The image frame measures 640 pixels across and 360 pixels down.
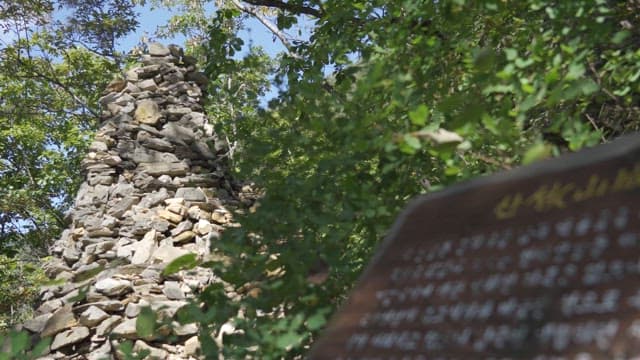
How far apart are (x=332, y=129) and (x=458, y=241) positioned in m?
0.94

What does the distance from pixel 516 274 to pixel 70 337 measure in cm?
464

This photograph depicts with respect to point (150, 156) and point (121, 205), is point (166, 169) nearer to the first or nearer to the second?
point (150, 156)

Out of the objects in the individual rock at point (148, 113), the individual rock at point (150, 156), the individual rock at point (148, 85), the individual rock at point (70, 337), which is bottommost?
the individual rock at point (70, 337)

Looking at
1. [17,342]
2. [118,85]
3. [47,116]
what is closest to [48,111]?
[47,116]

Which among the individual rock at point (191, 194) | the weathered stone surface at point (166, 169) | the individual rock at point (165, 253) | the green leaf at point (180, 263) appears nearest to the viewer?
the green leaf at point (180, 263)

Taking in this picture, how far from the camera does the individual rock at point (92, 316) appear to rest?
218 inches

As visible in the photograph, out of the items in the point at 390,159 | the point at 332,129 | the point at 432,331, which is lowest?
the point at 432,331

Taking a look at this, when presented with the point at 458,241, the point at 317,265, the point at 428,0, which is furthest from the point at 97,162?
the point at 458,241

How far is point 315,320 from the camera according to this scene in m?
2.12

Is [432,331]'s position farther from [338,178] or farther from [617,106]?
[617,106]

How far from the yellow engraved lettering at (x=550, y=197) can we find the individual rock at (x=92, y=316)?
4523mm

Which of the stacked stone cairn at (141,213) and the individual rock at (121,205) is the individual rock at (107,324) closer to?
the stacked stone cairn at (141,213)

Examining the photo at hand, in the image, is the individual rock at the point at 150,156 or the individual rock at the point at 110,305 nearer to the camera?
the individual rock at the point at 110,305

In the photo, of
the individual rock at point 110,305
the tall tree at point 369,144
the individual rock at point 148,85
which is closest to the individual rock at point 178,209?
the individual rock at point 110,305
